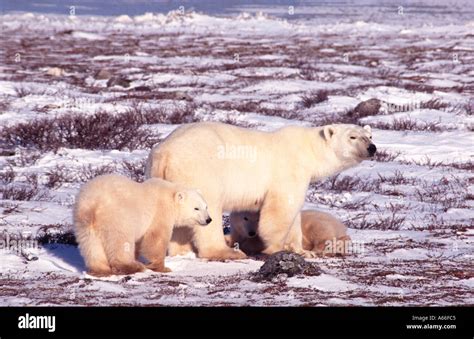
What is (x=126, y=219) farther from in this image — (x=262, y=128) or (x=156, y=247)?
(x=262, y=128)

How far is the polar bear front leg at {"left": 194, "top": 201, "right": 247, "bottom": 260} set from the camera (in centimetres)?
723

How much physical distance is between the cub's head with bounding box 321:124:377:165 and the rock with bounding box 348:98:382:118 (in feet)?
31.5

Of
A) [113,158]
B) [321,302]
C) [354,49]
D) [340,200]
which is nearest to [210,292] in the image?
[321,302]

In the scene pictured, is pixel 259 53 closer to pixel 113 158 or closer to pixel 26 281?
pixel 113 158

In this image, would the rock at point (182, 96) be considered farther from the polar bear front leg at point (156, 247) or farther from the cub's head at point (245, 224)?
the polar bear front leg at point (156, 247)

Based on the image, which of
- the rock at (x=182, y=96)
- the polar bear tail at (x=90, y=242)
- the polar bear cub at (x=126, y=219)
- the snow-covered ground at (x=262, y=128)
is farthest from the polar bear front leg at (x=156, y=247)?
the rock at (x=182, y=96)

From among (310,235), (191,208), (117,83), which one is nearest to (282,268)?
(191,208)

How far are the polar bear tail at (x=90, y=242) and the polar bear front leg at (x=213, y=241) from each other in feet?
3.71

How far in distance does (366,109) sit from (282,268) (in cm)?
1177

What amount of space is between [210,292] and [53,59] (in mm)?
33316

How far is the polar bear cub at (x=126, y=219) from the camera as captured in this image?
622 centimetres

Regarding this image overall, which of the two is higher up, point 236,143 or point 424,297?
point 236,143

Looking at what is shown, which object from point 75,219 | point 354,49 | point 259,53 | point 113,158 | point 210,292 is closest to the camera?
point 210,292

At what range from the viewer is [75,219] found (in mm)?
6285
